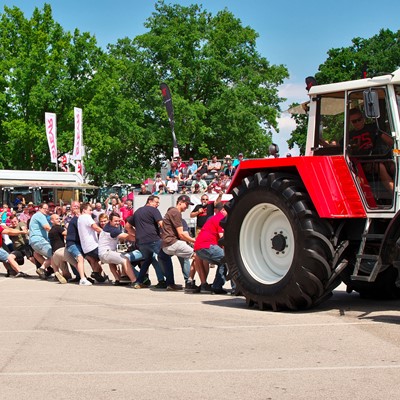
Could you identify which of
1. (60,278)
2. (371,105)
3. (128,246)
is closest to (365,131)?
(371,105)

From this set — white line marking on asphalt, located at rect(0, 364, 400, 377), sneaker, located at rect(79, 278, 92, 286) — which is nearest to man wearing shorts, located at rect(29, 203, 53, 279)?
sneaker, located at rect(79, 278, 92, 286)

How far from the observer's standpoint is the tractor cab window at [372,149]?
31.1ft

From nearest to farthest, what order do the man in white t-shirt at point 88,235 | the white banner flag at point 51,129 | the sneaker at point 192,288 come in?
1. the sneaker at point 192,288
2. the man in white t-shirt at point 88,235
3. the white banner flag at point 51,129

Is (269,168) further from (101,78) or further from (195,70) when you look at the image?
(195,70)

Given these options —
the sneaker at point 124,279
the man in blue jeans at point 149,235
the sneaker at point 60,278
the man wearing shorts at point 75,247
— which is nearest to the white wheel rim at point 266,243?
the man in blue jeans at point 149,235

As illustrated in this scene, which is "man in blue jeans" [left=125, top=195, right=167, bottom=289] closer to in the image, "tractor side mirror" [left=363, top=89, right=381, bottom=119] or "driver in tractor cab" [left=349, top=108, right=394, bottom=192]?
"driver in tractor cab" [left=349, top=108, right=394, bottom=192]

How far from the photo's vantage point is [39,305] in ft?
39.6

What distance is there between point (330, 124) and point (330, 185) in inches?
39.3

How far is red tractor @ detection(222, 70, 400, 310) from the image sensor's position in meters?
9.42

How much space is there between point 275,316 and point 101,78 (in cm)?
4007

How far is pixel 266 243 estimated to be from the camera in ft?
35.4

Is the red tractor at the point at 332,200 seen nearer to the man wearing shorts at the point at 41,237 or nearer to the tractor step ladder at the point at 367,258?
the tractor step ladder at the point at 367,258

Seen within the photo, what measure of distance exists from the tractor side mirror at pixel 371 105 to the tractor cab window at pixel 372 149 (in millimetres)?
239

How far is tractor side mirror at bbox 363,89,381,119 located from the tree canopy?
124 feet
